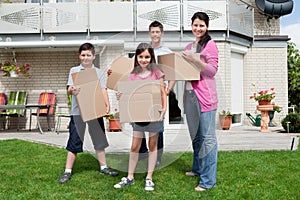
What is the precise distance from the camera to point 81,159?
19.3 ft

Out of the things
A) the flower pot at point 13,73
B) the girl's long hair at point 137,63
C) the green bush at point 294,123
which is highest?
the flower pot at point 13,73

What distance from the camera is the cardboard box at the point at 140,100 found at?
3918 mm

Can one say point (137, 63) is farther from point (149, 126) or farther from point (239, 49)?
point (239, 49)

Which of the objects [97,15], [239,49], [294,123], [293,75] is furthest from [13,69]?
[293,75]

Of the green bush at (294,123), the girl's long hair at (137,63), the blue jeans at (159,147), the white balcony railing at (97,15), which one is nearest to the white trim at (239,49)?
the white balcony railing at (97,15)

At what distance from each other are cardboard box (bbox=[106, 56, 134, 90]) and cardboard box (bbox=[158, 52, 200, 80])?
34 centimetres

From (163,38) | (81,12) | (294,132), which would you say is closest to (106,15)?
(81,12)

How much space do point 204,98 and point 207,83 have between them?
0.15 meters

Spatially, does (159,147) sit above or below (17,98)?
below

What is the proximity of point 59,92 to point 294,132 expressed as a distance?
6579mm

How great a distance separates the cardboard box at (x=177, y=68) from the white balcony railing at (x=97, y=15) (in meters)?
6.98

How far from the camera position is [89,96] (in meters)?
4.38

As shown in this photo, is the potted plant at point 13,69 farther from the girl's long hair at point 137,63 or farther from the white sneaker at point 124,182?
the girl's long hair at point 137,63

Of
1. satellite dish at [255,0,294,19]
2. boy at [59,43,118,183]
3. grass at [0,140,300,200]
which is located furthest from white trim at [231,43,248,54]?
boy at [59,43,118,183]
